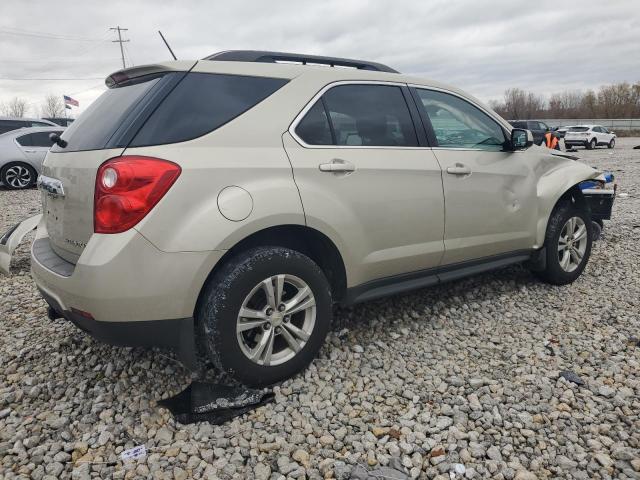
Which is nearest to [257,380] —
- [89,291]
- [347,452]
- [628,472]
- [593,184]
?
[347,452]

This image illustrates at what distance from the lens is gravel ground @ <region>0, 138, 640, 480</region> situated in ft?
7.36

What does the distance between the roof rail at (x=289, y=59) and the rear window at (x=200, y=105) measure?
22 centimetres

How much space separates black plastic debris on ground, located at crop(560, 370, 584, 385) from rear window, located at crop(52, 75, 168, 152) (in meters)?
2.82

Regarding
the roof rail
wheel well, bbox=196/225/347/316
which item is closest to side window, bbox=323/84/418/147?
the roof rail

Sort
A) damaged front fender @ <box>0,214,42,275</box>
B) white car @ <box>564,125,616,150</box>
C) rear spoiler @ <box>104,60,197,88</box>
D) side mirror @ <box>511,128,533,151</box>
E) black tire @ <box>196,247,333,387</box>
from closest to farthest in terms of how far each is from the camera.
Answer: black tire @ <box>196,247,333,387</box>
rear spoiler @ <box>104,60,197,88</box>
damaged front fender @ <box>0,214,42,275</box>
side mirror @ <box>511,128,533,151</box>
white car @ <box>564,125,616,150</box>

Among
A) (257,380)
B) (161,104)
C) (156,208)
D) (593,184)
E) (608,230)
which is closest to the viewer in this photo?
(156,208)

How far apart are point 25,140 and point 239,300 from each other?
11524 millimetres

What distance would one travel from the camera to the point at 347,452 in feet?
7.59

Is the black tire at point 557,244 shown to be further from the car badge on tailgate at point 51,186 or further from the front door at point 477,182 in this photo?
the car badge on tailgate at point 51,186

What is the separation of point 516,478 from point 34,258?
275 cm

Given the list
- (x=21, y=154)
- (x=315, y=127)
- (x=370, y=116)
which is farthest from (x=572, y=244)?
(x=21, y=154)

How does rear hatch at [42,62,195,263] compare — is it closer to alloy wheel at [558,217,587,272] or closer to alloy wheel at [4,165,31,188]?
alloy wheel at [558,217,587,272]

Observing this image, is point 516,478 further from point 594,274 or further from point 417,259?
point 594,274

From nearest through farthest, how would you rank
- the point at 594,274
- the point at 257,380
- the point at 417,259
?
the point at 257,380 → the point at 417,259 → the point at 594,274
